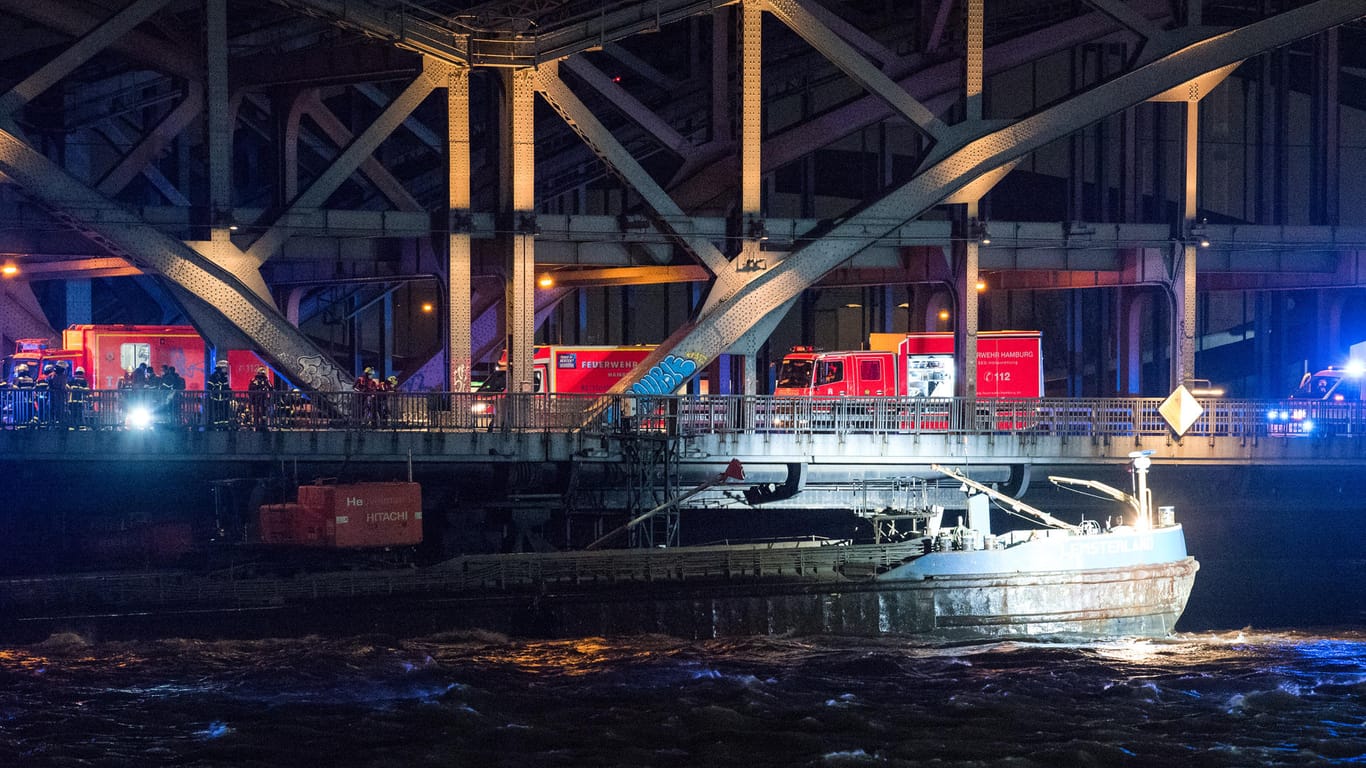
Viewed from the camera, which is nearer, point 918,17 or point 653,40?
point 918,17

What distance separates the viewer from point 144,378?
37531mm

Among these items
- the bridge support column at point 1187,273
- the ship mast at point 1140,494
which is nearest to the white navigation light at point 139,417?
the ship mast at point 1140,494

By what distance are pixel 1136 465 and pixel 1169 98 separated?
17.0 m

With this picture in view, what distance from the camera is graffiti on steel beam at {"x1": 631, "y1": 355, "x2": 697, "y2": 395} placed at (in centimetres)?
4091

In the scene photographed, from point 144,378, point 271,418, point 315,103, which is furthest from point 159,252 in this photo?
point 315,103

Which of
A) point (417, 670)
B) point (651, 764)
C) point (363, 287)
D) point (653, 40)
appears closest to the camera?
point (651, 764)

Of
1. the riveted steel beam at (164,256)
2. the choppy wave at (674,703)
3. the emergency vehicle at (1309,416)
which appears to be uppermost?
the riveted steel beam at (164,256)

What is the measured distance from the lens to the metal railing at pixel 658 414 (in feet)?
111

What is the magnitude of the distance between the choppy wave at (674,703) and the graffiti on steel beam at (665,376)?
1218 cm

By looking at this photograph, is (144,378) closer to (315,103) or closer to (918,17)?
(315,103)

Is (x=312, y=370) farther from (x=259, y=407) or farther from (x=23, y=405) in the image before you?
(x=23, y=405)

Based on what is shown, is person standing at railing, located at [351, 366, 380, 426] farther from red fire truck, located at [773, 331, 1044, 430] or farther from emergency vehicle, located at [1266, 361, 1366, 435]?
emergency vehicle, located at [1266, 361, 1366, 435]

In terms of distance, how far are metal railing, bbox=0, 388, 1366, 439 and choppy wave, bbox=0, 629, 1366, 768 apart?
23.8ft

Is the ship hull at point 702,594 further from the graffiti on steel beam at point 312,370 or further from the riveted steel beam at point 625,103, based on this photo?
the riveted steel beam at point 625,103
